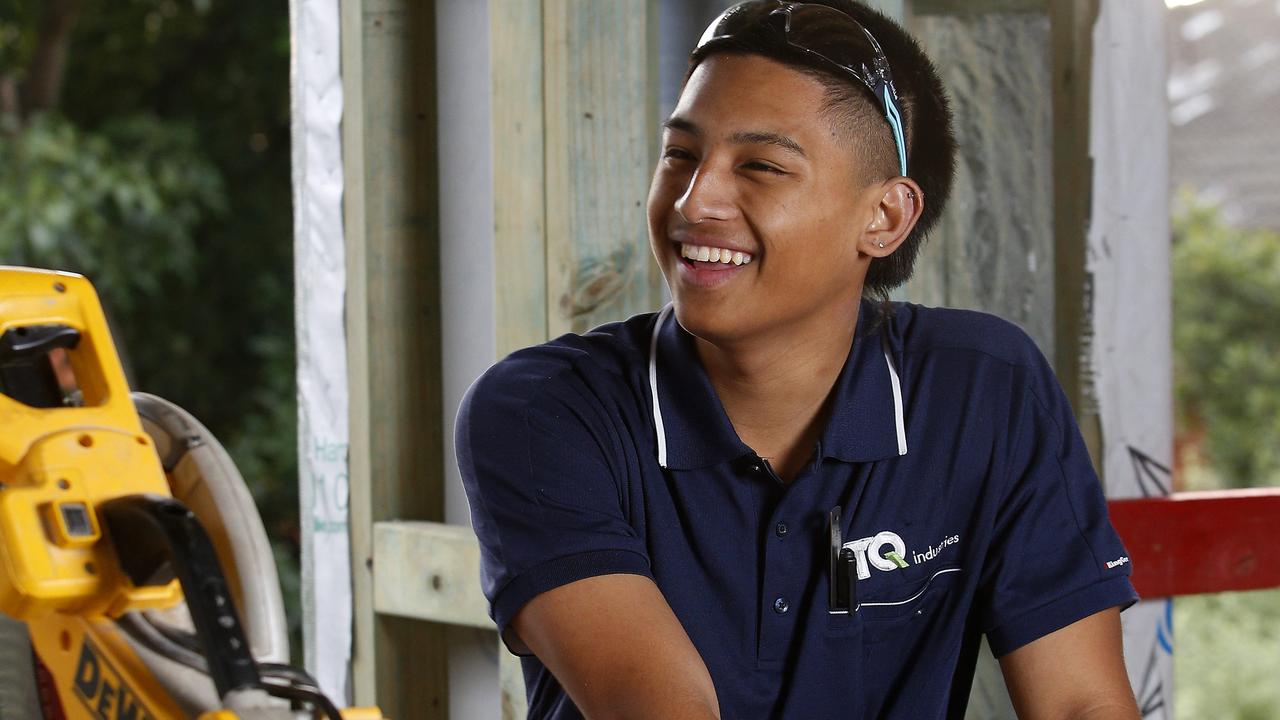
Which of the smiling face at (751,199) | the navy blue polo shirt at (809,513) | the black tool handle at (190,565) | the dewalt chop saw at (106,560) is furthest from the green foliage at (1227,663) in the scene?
the black tool handle at (190,565)

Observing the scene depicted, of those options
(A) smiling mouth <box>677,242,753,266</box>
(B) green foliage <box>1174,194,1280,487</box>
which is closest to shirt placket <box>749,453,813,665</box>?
(A) smiling mouth <box>677,242,753,266</box>

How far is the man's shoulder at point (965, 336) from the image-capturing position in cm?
161

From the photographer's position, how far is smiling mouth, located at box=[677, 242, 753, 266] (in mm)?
1435

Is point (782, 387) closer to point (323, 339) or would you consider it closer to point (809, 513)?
point (809, 513)

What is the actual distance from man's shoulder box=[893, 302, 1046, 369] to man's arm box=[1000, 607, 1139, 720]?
0.93ft

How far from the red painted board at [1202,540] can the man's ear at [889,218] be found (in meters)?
0.55

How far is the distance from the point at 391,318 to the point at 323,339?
0.11 m

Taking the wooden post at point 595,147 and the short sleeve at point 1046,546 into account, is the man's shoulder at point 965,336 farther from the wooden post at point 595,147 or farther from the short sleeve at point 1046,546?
the wooden post at point 595,147

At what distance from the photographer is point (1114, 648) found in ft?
4.99

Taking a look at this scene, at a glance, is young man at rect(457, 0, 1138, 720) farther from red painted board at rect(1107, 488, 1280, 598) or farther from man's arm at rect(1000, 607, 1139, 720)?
red painted board at rect(1107, 488, 1280, 598)

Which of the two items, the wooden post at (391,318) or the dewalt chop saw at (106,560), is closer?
the dewalt chop saw at (106,560)

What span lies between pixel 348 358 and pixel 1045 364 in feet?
3.20

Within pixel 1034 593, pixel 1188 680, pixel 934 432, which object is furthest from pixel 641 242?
pixel 1188 680

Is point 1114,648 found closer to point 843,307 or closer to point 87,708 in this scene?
point 843,307
